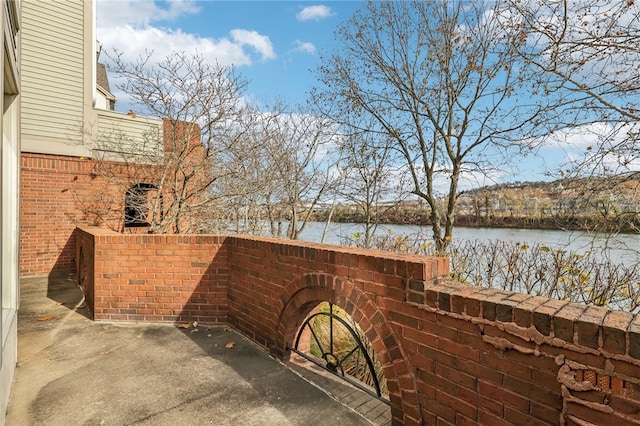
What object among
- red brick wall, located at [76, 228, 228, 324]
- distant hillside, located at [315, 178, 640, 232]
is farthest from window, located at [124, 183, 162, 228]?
distant hillside, located at [315, 178, 640, 232]

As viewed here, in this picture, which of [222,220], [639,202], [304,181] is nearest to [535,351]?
[639,202]

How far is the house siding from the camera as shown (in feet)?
25.7

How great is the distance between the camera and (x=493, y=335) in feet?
6.00

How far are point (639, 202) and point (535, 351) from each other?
15.7 ft

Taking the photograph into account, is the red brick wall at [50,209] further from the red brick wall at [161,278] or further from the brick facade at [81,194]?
the red brick wall at [161,278]

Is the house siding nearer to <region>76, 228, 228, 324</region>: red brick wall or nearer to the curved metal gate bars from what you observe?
<region>76, 228, 228, 324</region>: red brick wall

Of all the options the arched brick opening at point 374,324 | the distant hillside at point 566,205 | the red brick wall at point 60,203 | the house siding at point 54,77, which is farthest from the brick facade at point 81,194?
the distant hillside at point 566,205

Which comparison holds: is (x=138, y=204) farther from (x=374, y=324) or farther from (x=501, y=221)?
(x=501, y=221)

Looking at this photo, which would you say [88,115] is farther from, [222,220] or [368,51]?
[368,51]

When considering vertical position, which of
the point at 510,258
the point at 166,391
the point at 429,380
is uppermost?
the point at 510,258

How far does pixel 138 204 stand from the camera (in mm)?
7938

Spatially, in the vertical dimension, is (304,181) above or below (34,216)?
above

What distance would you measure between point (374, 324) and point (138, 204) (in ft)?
23.9

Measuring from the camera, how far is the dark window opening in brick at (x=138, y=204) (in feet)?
25.7
